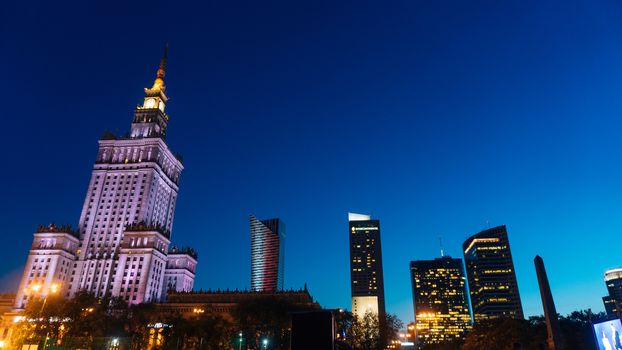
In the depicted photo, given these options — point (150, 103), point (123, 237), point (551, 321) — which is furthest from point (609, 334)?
point (150, 103)

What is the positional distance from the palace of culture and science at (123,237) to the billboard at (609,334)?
407 ft

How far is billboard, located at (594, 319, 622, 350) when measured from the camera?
133 ft

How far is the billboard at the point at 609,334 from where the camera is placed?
4047 centimetres

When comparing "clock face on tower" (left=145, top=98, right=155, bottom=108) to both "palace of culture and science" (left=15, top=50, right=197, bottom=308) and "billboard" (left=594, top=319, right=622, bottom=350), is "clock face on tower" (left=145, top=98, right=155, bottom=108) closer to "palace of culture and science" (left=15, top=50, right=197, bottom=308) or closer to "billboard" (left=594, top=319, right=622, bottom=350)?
"palace of culture and science" (left=15, top=50, right=197, bottom=308)

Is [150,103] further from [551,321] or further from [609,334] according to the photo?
[609,334]

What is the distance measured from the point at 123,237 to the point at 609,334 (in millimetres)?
140990

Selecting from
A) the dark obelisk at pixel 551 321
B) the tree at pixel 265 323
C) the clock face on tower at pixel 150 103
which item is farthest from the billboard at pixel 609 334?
the clock face on tower at pixel 150 103

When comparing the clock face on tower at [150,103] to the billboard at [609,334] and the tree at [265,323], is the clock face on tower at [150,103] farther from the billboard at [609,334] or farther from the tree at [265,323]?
the billboard at [609,334]

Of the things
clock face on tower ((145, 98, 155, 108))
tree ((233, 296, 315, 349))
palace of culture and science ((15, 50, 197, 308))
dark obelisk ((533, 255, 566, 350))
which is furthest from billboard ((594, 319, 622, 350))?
clock face on tower ((145, 98, 155, 108))

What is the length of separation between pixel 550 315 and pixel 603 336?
47.2 feet

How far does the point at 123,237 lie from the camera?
14612 cm

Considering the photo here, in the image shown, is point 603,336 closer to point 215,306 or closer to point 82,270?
point 215,306

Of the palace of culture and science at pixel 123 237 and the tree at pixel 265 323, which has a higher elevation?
the palace of culture and science at pixel 123 237

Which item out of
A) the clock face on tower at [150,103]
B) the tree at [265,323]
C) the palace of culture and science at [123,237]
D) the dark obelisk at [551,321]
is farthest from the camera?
the clock face on tower at [150,103]
